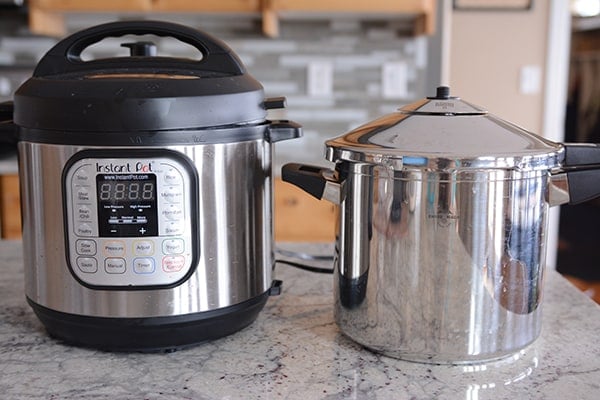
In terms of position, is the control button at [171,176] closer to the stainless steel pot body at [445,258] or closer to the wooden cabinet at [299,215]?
the stainless steel pot body at [445,258]

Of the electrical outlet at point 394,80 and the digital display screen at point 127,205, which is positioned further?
the electrical outlet at point 394,80

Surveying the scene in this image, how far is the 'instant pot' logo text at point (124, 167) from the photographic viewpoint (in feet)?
2.30

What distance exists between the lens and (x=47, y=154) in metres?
0.72

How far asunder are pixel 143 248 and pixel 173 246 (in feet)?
0.10

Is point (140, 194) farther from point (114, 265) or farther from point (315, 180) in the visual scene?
point (315, 180)

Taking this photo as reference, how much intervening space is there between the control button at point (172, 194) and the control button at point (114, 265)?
78 millimetres

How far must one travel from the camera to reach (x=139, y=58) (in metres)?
0.78

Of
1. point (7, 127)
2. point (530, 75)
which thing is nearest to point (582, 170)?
point (7, 127)

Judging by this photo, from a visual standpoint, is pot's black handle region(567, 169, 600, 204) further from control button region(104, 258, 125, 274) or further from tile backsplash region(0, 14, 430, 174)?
tile backsplash region(0, 14, 430, 174)

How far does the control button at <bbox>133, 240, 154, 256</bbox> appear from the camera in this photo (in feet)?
2.35

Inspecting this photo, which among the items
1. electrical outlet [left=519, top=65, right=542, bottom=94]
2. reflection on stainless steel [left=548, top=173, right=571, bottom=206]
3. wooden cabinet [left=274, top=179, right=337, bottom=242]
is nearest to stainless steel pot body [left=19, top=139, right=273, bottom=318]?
reflection on stainless steel [left=548, top=173, right=571, bottom=206]

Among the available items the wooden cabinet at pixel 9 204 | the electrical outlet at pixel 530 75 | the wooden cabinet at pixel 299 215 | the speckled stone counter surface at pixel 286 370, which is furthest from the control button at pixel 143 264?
the electrical outlet at pixel 530 75

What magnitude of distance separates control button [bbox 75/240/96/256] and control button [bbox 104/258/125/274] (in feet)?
0.06

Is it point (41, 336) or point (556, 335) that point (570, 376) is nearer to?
point (556, 335)
